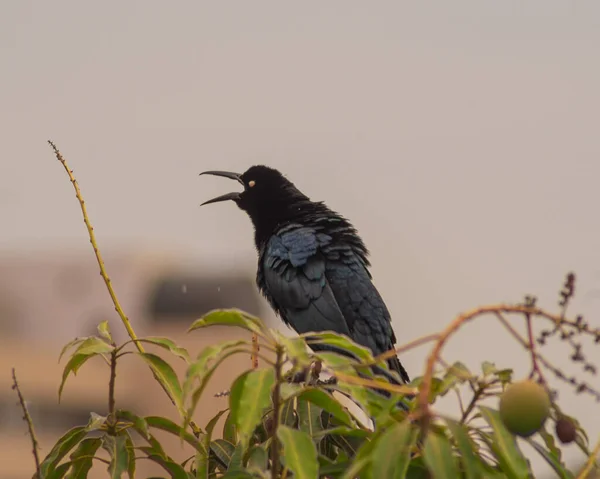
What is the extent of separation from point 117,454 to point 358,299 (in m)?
3.93

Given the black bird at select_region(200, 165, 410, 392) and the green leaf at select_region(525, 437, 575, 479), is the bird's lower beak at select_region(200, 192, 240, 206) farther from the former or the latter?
the green leaf at select_region(525, 437, 575, 479)

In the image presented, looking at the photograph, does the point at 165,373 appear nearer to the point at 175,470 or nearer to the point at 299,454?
the point at 175,470

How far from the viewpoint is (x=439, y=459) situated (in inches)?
74.5

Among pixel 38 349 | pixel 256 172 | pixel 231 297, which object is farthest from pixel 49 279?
pixel 256 172

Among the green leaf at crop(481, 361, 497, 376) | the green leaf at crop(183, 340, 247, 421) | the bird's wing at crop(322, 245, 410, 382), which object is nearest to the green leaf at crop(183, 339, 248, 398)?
the green leaf at crop(183, 340, 247, 421)

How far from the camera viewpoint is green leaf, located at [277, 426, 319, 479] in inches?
85.6

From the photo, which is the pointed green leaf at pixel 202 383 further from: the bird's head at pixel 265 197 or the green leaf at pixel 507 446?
the bird's head at pixel 265 197

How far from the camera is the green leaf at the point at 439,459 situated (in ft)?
6.16

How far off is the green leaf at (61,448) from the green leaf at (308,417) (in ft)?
2.07

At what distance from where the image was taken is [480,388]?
2.45 metres

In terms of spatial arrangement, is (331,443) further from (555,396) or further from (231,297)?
(231,297)

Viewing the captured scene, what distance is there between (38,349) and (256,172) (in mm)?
54908

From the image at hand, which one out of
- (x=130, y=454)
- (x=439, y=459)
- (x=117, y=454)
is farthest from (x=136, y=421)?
(x=439, y=459)

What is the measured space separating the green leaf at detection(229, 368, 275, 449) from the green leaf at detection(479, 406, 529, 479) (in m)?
0.49
